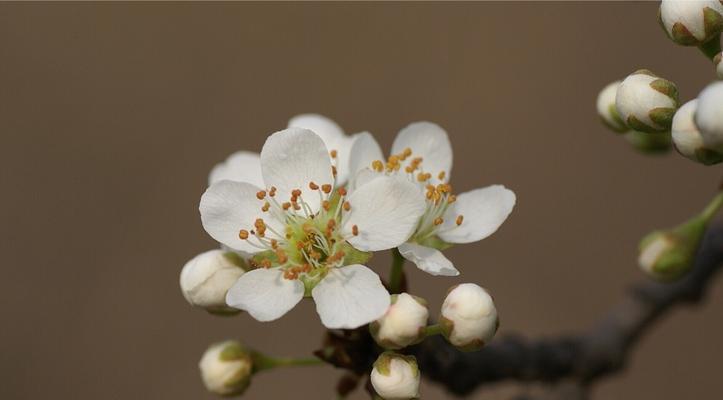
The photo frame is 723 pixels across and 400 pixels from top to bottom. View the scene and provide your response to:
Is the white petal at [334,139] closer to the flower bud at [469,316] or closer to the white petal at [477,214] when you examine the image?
the white petal at [477,214]

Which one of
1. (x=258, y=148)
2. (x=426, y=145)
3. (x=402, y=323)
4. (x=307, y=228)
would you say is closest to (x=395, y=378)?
(x=402, y=323)

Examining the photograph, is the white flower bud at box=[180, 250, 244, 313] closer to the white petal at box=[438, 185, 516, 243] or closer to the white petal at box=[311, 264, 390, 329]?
the white petal at box=[311, 264, 390, 329]

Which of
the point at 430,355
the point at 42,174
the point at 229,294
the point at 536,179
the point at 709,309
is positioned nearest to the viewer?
the point at 229,294

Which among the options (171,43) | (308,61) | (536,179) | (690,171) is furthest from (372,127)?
(690,171)

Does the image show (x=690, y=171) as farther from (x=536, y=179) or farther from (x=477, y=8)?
(x=477, y=8)

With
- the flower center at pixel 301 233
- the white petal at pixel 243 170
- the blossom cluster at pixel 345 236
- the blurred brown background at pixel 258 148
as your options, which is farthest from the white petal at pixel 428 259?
the blurred brown background at pixel 258 148

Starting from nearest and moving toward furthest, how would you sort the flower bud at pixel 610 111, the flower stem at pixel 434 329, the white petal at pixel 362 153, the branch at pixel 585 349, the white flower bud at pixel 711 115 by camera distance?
1. the white flower bud at pixel 711 115
2. the flower stem at pixel 434 329
3. the white petal at pixel 362 153
4. the flower bud at pixel 610 111
5. the branch at pixel 585 349
